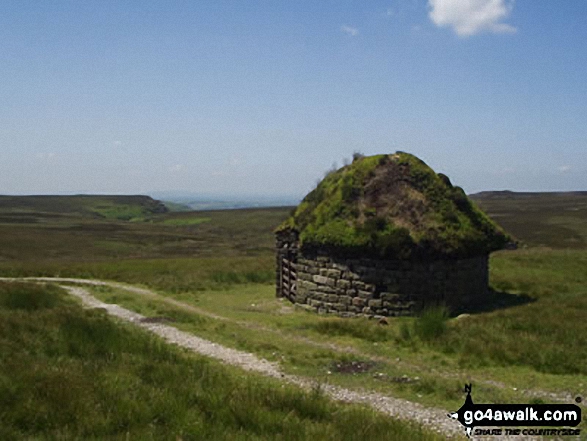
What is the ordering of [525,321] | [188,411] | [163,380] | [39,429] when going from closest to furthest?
[39,429]
[188,411]
[163,380]
[525,321]

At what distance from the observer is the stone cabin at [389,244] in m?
16.6

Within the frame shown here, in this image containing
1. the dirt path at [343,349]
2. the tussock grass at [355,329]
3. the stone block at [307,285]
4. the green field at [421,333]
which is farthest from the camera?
the stone block at [307,285]

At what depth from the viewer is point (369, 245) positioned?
1656 centimetres

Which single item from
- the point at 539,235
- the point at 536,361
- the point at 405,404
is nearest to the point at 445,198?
the point at 536,361

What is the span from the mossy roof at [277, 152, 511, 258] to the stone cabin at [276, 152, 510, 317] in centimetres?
4

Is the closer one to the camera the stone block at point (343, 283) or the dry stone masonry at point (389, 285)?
the dry stone masonry at point (389, 285)

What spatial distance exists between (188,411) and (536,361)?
7.94 metres

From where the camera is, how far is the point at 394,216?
695 inches

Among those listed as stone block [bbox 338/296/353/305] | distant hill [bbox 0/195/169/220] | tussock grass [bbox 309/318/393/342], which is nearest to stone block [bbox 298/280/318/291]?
stone block [bbox 338/296/353/305]

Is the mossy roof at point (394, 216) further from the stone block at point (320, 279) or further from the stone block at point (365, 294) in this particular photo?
the stone block at point (365, 294)

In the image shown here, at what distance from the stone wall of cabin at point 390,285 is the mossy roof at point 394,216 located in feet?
1.61

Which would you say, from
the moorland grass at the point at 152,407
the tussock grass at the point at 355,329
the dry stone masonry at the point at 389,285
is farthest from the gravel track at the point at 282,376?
the dry stone masonry at the point at 389,285

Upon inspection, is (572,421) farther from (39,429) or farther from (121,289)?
(121,289)

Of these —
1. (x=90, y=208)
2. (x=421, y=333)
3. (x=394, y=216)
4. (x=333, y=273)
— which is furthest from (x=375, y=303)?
(x=90, y=208)
